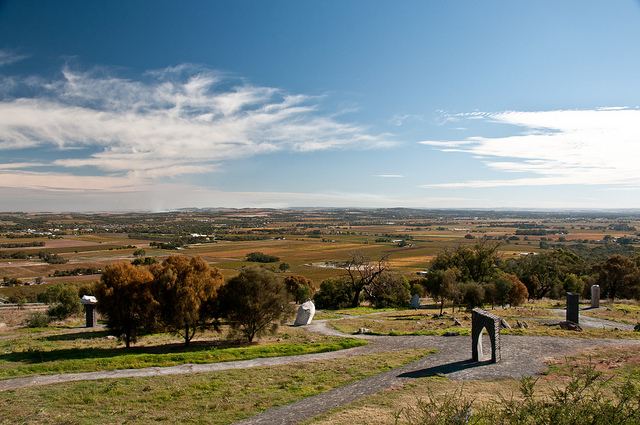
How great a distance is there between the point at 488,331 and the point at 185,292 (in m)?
16.3

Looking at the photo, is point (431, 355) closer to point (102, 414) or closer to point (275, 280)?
point (275, 280)

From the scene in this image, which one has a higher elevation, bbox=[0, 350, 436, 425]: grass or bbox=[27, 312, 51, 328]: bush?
bbox=[0, 350, 436, 425]: grass

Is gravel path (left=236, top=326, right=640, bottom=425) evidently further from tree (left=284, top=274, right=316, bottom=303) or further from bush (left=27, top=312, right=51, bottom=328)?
bush (left=27, top=312, right=51, bottom=328)

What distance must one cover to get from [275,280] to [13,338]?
57.9 ft

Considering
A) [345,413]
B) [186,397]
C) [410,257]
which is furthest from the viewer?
[410,257]

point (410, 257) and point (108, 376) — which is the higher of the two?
point (108, 376)

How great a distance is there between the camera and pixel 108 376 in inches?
572

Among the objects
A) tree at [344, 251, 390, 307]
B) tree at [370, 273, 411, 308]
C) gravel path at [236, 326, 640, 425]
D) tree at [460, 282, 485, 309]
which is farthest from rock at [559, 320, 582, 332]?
tree at [344, 251, 390, 307]

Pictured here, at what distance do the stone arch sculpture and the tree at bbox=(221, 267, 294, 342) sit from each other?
11.3 meters

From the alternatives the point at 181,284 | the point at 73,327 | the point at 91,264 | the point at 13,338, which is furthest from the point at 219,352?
the point at 91,264

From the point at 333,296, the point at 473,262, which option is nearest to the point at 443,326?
the point at 333,296

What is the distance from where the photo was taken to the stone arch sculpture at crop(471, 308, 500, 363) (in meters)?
15.2

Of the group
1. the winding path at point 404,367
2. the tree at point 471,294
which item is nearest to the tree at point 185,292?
the winding path at point 404,367

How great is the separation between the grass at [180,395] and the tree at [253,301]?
5951mm
